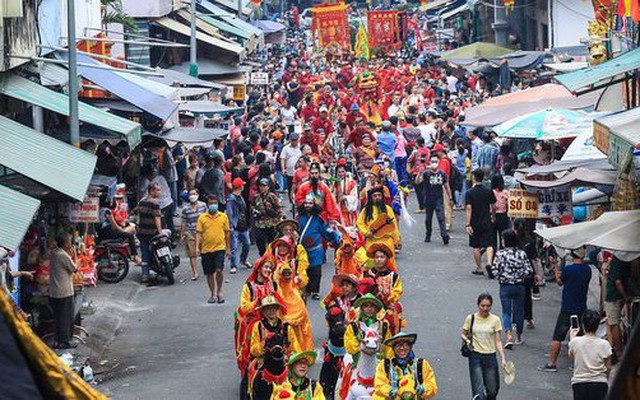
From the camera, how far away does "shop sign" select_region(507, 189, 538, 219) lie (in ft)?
53.3

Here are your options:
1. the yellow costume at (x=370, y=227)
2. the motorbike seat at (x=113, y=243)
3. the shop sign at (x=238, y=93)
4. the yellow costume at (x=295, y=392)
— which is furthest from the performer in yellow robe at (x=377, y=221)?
the shop sign at (x=238, y=93)

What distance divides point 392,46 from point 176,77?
1452 inches

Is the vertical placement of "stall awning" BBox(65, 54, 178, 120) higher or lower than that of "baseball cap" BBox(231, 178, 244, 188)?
higher

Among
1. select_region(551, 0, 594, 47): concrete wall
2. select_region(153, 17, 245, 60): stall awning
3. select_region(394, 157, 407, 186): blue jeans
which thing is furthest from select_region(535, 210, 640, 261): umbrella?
select_region(153, 17, 245, 60): stall awning

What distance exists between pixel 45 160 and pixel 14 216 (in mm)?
2674

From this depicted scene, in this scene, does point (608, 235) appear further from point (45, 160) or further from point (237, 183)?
point (237, 183)

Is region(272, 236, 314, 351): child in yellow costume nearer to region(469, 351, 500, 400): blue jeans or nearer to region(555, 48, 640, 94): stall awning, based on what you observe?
region(469, 351, 500, 400): blue jeans

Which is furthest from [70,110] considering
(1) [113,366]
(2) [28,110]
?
(1) [113,366]

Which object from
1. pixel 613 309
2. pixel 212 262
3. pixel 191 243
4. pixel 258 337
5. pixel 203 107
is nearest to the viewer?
pixel 258 337

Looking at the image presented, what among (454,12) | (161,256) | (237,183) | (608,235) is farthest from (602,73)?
(454,12)

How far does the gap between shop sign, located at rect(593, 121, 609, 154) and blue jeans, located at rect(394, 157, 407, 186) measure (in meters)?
12.8

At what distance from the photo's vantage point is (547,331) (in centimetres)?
1508

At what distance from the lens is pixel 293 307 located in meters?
12.4

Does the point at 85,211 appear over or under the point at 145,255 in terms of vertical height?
over
